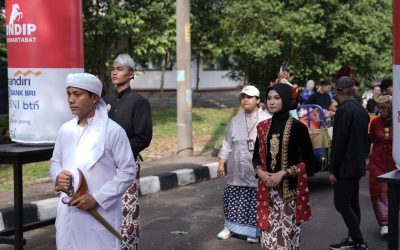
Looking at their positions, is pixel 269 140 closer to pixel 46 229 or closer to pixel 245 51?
pixel 46 229

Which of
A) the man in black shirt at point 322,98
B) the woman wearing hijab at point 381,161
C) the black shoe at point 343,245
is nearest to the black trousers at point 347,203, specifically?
the black shoe at point 343,245

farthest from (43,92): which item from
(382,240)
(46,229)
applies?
(382,240)

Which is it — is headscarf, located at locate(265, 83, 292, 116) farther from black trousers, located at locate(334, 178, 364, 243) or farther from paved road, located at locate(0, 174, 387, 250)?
paved road, located at locate(0, 174, 387, 250)

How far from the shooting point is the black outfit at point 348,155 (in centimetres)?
612

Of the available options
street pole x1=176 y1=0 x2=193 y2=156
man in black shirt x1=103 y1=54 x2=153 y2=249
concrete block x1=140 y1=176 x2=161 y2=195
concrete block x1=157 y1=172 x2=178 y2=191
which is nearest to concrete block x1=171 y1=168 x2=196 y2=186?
concrete block x1=157 y1=172 x2=178 y2=191

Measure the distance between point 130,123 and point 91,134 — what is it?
1.58 meters

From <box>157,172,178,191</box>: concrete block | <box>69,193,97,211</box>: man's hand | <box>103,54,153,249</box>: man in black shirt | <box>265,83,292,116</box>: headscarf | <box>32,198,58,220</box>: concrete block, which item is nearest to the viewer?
<box>69,193,97,211</box>: man's hand

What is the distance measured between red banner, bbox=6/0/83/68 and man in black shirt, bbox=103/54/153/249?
1.49 ft

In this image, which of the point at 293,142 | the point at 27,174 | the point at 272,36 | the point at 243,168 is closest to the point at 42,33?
the point at 293,142

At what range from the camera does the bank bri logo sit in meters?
5.43

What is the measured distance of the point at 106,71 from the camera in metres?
17.5

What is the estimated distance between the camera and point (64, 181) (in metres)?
3.71

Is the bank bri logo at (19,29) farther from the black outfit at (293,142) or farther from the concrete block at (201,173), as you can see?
the concrete block at (201,173)

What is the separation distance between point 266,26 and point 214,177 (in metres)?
8.92
